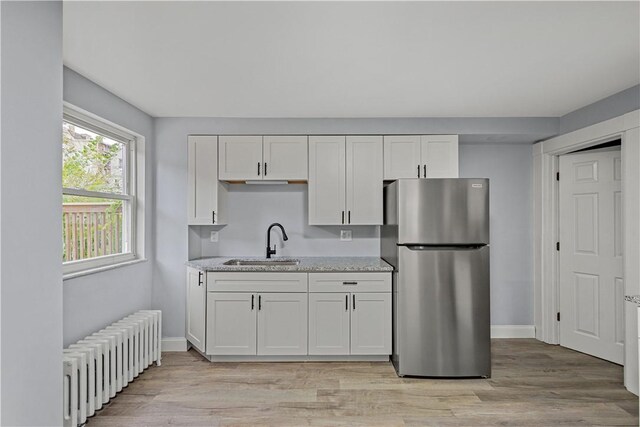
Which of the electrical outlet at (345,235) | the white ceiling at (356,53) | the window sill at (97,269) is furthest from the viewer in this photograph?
the electrical outlet at (345,235)

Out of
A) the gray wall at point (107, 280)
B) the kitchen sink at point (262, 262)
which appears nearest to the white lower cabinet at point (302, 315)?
the kitchen sink at point (262, 262)

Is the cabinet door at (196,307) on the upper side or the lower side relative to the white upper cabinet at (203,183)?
lower

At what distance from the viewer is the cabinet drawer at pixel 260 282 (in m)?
3.63

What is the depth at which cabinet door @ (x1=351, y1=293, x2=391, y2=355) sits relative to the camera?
3.61 metres

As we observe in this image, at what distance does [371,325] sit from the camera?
362 centimetres

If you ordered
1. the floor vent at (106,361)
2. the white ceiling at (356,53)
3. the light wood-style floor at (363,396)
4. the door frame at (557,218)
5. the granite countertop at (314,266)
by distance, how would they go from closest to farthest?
the white ceiling at (356,53)
the floor vent at (106,361)
the light wood-style floor at (363,396)
the door frame at (557,218)
the granite countertop at (314,266)

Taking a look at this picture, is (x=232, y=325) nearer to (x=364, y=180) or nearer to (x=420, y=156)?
(x=364, y=180)

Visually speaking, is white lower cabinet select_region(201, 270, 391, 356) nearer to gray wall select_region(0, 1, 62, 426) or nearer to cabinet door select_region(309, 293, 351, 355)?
cabinet door select_region(309, 293, 351, 355)

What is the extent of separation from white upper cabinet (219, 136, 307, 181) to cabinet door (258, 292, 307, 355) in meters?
1.17

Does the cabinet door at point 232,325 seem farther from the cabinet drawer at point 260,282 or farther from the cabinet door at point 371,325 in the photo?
the cabinet door at point 371,325

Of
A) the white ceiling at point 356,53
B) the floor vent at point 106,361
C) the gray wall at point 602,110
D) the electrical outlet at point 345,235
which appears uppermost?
the white ceiling at point 356,53

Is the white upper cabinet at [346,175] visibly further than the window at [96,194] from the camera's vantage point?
Yes

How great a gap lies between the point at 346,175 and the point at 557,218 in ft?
7.50

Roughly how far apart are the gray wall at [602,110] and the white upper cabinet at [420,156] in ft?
3.56
